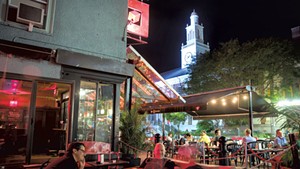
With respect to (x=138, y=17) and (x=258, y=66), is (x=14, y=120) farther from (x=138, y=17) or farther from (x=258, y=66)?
(x=258, y=66)

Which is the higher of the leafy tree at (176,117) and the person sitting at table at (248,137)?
the leafy tree at (176,117)

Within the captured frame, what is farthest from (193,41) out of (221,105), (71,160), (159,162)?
(71,160)

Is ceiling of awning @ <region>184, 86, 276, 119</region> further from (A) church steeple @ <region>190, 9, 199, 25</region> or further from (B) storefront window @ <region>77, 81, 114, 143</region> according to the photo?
(A) church steeple @ <region>190, 9, 199, 25</region>

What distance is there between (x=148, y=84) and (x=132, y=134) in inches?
117

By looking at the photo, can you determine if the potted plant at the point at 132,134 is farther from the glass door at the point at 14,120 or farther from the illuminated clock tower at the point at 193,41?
the illuminated clock tower at the point at 193,41

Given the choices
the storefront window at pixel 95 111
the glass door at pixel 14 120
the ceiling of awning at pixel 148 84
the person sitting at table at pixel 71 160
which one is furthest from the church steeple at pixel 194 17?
the person sitting at table at pixel 71 160

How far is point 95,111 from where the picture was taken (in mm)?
7879

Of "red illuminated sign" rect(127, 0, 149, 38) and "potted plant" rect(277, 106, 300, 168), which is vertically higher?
"red illuminated sign" rect(127, 0, 149, 38)

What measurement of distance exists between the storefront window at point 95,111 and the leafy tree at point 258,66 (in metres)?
17.7

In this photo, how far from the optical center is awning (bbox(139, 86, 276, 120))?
1027cm

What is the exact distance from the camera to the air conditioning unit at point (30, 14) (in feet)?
21.4

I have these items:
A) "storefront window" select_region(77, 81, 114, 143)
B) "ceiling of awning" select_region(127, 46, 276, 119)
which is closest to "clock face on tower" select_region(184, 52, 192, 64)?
"ceiling of awning" select_region(127, 46, 276, 119)

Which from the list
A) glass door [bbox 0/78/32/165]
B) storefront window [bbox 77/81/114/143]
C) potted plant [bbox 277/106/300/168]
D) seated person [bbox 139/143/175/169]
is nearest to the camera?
seated person [bbox 139/143/175/169]

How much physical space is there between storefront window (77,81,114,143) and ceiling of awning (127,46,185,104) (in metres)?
1.78
